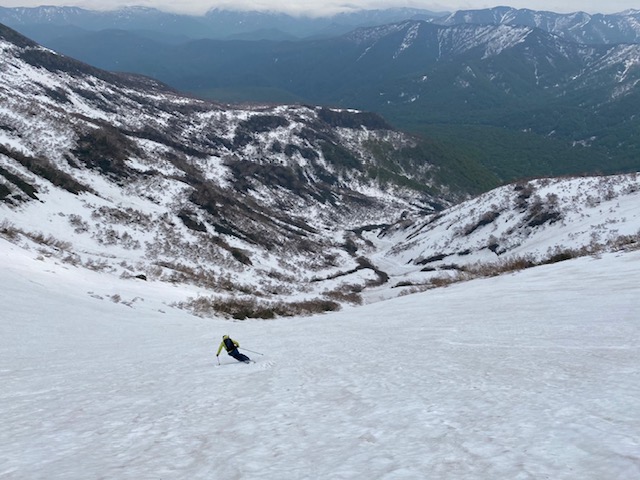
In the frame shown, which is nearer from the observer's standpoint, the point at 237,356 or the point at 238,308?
the point at 237,356

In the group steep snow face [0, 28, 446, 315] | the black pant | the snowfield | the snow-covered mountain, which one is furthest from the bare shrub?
the black pant

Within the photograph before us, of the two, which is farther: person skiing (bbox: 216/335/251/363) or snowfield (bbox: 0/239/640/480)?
person skiing (bbox: 216/335/251/363)

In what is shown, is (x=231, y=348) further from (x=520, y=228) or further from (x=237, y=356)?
(x=520, y=228)

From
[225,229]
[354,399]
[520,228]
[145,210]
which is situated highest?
[145,210]

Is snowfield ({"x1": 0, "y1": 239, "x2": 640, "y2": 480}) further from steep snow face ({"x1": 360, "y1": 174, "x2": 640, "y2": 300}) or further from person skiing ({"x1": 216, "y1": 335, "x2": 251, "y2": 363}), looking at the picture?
steep snow face ({"x1": 360, "y1": 174, "x2": 640, "y2": 300})

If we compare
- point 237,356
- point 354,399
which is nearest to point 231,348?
point 237,356

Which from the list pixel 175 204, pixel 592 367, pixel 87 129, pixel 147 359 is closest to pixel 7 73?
pixel 87 129

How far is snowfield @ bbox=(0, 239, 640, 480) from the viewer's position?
511 centimetres

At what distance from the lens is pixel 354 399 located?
7.59 m

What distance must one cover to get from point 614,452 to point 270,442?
12.0 feet

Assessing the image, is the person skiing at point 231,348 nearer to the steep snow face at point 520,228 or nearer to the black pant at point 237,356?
the black pant at point 237,356

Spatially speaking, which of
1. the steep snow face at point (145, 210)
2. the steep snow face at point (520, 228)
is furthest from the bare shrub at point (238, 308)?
the steep snow face at point (520, 228)

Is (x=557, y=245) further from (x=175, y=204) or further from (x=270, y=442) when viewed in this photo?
(x=270, y=442)

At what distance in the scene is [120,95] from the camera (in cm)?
16912
